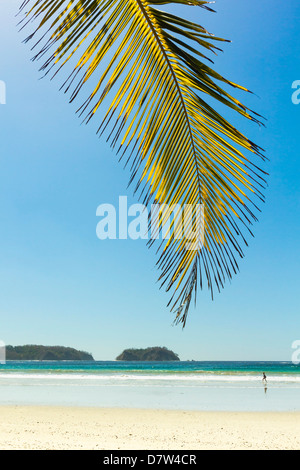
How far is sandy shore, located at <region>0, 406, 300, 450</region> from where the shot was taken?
8578 mm

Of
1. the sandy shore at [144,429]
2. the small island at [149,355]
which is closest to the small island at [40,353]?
the small island at [149,355]

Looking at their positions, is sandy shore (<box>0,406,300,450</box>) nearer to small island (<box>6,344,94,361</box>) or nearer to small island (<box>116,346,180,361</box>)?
small island (<box>116,346,180,361</box>)

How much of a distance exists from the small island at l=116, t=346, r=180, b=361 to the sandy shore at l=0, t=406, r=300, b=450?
84449 mm

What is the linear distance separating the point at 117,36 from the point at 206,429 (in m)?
10.6

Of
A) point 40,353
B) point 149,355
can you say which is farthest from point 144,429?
point 40,353

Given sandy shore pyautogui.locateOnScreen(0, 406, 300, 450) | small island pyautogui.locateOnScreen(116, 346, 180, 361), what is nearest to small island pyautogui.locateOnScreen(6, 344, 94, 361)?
small island pyautogui.locateOnScreen(116, 346, 180, 361)

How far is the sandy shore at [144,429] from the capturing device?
28.1 feet

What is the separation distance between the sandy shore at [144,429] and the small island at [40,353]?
318 ft

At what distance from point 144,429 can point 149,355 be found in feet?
296

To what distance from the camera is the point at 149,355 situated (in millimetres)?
97438
